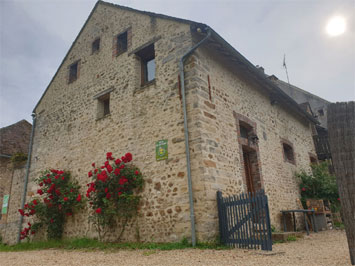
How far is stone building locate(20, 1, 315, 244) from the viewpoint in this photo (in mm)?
5992

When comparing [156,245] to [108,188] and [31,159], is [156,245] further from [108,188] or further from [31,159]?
[31,159]

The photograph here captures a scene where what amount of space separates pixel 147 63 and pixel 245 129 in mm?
3681

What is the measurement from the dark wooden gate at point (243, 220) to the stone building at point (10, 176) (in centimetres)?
820

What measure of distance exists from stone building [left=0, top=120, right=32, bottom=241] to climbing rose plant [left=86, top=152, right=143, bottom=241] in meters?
4.98

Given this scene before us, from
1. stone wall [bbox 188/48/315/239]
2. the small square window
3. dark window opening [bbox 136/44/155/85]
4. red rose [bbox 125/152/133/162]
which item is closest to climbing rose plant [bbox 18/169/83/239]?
red rose [bbox 125/152/133/162]

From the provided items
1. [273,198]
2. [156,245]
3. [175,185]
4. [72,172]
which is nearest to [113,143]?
[72,172]

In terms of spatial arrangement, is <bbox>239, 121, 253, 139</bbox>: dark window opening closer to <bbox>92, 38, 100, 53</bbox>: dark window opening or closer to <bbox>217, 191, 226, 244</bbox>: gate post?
<bbox>217, 191, 226, 244</bbox>: gate post

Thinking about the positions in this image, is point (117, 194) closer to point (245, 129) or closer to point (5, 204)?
point (245, 129)

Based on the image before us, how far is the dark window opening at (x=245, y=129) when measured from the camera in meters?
8.12

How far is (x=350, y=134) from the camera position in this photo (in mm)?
3303

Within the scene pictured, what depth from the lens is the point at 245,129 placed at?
8.36 metres

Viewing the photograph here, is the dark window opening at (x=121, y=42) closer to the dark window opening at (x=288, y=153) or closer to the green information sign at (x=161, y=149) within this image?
the green information sign at (x=161, y=149)

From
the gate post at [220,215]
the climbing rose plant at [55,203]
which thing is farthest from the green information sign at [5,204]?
the gate post at [220,215]

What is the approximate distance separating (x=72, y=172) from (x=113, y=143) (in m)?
2.07
